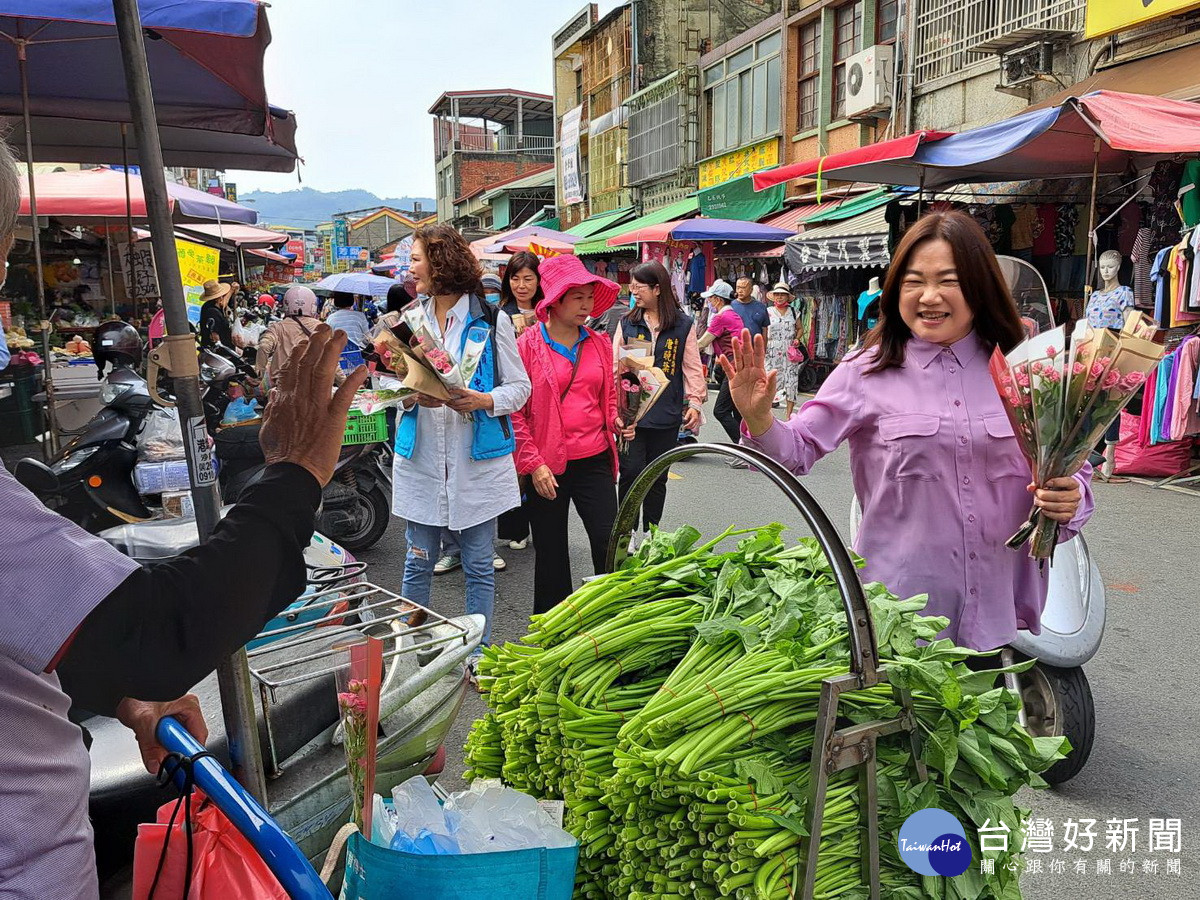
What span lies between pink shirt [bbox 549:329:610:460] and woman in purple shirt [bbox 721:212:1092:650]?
204 cm

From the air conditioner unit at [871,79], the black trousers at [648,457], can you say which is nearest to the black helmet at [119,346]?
the black trousers at [648,457]

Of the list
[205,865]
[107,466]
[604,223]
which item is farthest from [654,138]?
[205,865]

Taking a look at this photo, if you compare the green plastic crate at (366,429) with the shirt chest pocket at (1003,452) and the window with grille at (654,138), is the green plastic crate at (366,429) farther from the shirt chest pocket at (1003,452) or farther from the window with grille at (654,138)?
the window with grille at (654,138)

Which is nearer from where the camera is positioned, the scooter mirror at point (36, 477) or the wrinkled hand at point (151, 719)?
the wrinkled hand at point (151, 719)

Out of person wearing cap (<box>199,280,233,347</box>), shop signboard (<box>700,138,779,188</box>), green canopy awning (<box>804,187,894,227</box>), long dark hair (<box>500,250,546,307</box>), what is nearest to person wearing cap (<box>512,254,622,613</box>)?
long dark hair (<box>500,250,546,307</box>)

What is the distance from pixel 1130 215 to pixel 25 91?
9791 mm

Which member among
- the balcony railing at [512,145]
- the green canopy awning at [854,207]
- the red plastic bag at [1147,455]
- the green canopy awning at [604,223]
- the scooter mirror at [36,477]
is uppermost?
the balcony railing at [512,145]

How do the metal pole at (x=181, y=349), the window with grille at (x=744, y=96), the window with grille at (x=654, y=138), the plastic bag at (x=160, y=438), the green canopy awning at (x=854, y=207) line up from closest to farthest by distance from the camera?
1. the metal pole at (x=181, y=349)
2. the plastic bag at (x=160, y=438)
3. the green canopy awning at (x=854, y=207)
4. the window with grille at (x=744, y=96)
5. the window with grille at (x=654, y=138)

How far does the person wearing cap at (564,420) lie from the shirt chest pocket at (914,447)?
2.11m

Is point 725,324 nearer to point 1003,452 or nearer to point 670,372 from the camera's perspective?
point 670,372

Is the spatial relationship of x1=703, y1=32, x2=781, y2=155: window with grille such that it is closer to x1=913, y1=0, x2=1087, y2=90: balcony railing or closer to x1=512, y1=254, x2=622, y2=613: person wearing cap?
x1=913, y1=0, x2=1087, y2=90: balcony railing

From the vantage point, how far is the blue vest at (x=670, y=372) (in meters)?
6.54

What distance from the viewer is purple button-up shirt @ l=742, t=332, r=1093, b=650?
2.55 meters

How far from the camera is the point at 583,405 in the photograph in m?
4.65
